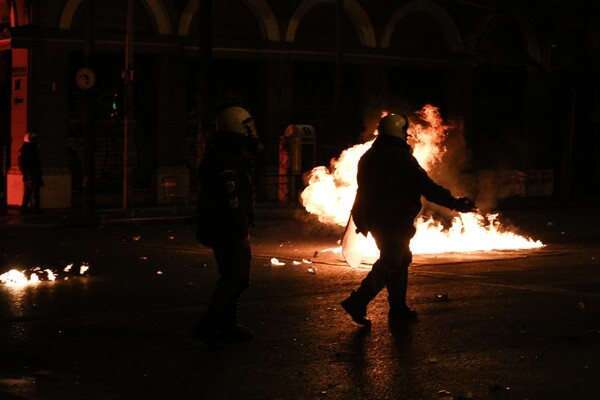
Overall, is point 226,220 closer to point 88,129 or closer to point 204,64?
point 88,129

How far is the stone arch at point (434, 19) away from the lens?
32.4m

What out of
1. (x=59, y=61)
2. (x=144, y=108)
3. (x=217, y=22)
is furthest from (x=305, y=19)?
(x=59, y=61)

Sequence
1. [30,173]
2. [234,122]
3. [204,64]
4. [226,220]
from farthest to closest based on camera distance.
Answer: [204,64], [30,173], [234,122], [226,220]

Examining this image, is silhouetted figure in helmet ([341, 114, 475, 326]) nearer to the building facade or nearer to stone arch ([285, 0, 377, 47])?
the building facade

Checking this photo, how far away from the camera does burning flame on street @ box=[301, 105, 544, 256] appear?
16.4 m

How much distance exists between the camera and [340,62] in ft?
92.8

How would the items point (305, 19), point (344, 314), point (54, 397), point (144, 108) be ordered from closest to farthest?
point (54, 397)
point (344, 314)
point (144, 108)
point (305, 19)

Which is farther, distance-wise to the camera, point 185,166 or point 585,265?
point 185,166

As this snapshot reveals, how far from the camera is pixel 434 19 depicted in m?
33.9

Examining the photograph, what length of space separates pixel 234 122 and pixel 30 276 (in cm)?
519

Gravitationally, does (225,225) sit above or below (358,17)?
below

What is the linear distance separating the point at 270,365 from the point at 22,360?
1.87m

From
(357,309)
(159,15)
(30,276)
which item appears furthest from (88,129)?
(357,309)

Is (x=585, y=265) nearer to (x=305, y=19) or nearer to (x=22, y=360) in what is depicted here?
(x=22, y=360)
